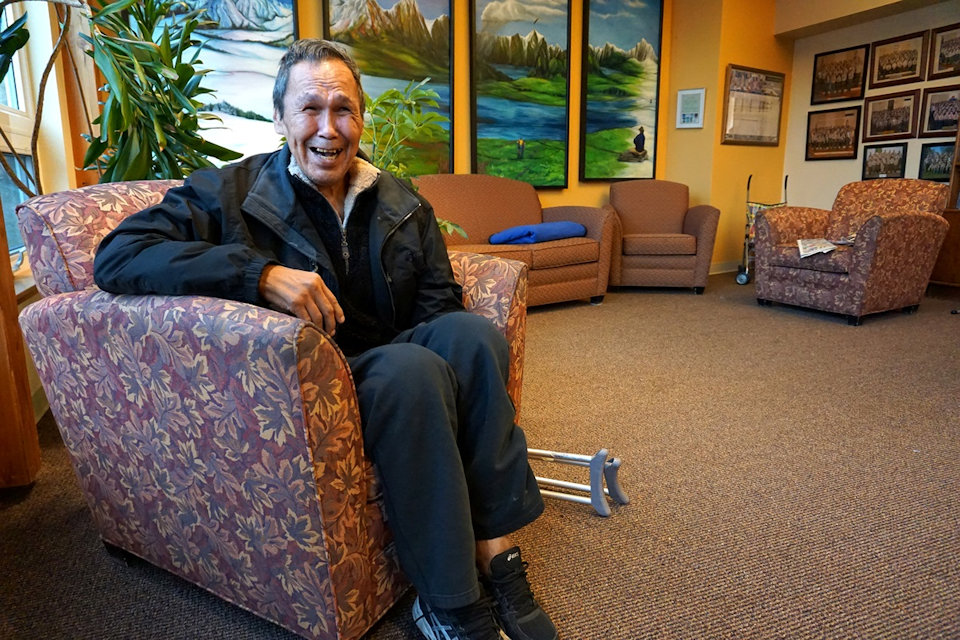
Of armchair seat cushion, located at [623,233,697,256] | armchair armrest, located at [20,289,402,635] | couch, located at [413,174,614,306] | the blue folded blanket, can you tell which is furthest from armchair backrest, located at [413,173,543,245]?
armchair armrest, located at [20,289,402,635]

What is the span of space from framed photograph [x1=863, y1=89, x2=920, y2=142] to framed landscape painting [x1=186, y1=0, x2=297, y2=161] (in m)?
4.64

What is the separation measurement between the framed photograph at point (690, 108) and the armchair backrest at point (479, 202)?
1.80m

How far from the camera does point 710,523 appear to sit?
154 cm

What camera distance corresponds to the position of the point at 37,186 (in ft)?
6.59

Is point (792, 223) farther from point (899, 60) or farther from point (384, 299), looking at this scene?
point (384, 299)

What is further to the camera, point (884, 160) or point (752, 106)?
point (752, 106)

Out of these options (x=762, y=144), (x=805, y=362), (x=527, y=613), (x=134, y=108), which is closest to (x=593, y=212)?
(x=805, y=362)

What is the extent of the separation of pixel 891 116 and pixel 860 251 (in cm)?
229

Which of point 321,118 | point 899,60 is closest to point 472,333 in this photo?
point 321,118

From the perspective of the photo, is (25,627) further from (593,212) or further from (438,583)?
(593,212)

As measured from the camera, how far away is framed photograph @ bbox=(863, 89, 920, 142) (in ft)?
16.2

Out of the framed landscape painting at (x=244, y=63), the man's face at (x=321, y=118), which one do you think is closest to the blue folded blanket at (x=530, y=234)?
the framed landscape painting at (x=244, y=63)

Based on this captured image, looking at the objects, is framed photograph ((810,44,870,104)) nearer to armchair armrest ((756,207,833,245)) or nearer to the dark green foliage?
armchair armrest ((756,207,833,245))

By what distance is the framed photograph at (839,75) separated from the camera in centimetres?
519
